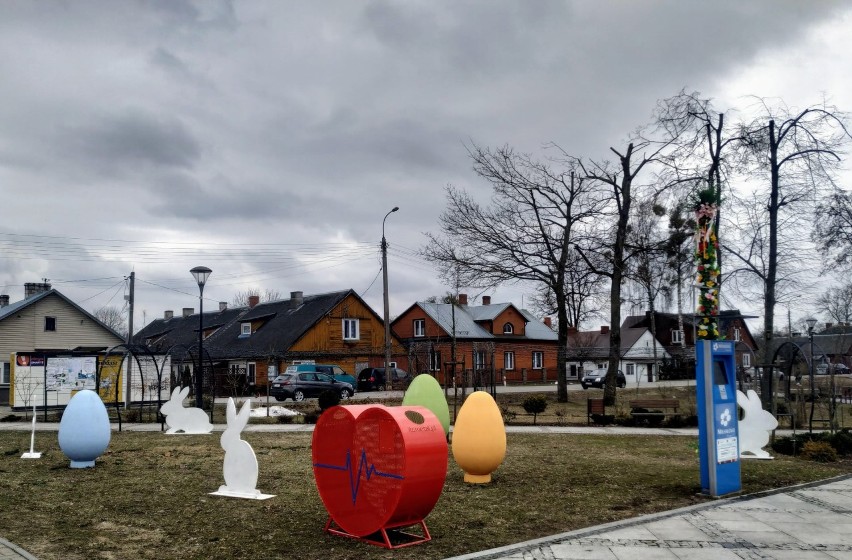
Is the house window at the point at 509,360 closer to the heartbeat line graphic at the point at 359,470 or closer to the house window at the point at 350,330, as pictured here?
the house window at the point at 350,330

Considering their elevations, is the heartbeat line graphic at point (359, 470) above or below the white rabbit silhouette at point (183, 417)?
above

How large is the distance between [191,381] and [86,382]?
5720 mm

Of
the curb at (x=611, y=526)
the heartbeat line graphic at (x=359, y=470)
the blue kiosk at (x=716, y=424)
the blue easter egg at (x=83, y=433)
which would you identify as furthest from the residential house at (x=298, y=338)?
the heartbeat line graphic at (x=359, y=470)

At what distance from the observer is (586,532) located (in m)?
7.70

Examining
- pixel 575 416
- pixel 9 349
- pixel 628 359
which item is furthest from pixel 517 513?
pixel 628 359

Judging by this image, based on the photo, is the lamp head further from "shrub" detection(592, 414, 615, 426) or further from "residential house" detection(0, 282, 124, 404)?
"residential house" detection(0, 282, 124, 404)

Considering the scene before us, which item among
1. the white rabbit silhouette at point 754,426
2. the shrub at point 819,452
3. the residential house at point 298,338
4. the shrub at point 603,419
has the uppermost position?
the residential house at point 298,338

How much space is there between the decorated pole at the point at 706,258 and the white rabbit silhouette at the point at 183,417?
516 inches

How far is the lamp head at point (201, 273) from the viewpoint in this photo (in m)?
20.2

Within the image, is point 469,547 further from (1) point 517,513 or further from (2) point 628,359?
(2) point 628,359

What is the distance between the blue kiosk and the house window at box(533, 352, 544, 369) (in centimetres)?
4586

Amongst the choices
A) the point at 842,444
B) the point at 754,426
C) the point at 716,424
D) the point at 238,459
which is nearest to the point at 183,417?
the point at 238,459

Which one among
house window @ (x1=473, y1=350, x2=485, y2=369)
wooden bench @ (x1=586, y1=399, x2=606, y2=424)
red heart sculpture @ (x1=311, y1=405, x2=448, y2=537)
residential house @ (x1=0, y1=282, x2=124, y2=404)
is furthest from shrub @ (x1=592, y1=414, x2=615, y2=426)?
residential house @ (x1=0, y1=282, x2=124, y2=404)

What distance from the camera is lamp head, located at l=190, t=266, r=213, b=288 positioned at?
66.4 ft
